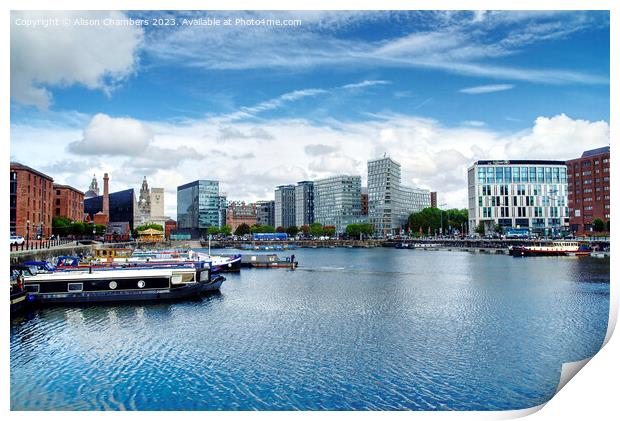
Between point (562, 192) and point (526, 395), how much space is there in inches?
2719

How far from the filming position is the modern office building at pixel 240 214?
14112 centimetres

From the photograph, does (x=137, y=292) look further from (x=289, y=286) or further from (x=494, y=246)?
(x=494, y=246)

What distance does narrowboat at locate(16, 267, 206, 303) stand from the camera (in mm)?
19031

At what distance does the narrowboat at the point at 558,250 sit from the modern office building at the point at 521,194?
1899cm

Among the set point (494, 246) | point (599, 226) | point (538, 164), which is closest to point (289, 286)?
point (599, 226)

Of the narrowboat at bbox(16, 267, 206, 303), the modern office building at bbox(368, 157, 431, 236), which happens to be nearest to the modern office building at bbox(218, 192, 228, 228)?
the modern office building at bbox(368, 157, 431, 236)

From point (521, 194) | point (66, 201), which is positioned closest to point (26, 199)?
point (66, 201)

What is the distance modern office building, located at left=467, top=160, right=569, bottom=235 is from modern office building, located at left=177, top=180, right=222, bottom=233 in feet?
216

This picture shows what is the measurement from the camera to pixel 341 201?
124 metres

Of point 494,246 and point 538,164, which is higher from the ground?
point 538,164

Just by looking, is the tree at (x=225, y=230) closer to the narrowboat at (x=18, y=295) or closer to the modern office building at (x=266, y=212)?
the modern office building at (x=266, y=212)

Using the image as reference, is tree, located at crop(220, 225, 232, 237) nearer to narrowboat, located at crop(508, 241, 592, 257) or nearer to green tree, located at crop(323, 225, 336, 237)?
green tree, located at crop(323, 225, 336, 237)

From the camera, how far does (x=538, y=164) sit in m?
71.3

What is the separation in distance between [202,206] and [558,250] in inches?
3393
